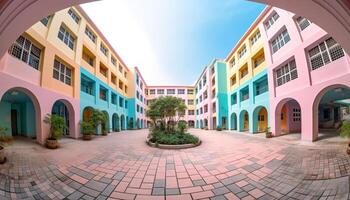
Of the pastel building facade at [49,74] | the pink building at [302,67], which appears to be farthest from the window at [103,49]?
the pink building at [302,67]

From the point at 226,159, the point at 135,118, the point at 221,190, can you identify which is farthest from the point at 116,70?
the point at 221,190

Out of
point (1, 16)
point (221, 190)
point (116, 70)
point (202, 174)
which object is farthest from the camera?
point (116, 70)

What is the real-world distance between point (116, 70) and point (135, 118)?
949 cm

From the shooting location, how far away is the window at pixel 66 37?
1099cm

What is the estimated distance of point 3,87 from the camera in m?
6.42

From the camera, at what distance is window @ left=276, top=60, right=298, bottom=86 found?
34.8 ft

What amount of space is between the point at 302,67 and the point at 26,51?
1539 centimetres

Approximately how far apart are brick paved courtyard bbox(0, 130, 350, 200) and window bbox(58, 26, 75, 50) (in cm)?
812

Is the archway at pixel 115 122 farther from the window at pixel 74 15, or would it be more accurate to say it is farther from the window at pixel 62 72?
the window at pixel 74 15

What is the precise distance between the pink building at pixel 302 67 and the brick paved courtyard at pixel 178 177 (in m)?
3.43

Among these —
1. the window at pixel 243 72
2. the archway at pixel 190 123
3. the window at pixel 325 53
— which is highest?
the window at pixel 243 72

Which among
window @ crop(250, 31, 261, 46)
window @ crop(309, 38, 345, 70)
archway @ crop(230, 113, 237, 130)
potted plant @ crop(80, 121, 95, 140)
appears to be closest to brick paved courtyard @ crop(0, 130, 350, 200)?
window @ crop(309, 38, 345, 70)

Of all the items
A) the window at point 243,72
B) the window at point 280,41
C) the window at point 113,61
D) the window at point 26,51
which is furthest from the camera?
the window at point 113,61

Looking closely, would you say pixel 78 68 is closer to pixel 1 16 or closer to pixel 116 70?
pixel 116 70
